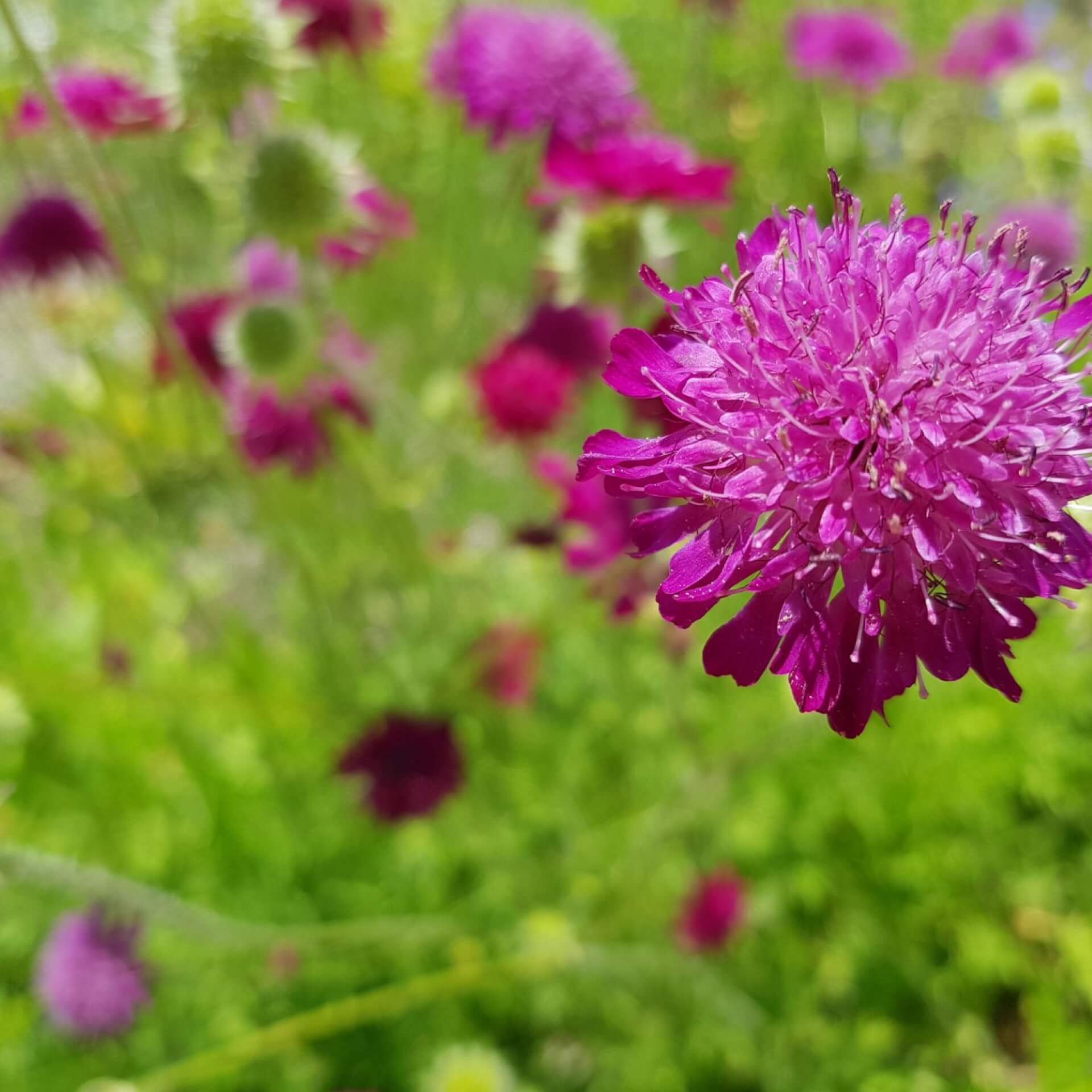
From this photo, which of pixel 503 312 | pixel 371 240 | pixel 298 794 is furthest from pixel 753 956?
pixel 503 312

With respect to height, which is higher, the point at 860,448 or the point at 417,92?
the point at 417,92

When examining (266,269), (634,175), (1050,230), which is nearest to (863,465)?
(634,175)

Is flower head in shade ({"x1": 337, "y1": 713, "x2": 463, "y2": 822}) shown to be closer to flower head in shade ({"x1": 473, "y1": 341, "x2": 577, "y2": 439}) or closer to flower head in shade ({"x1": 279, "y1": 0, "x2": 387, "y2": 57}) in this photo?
flower head in shade ({"x1": 473, "y1": 341, "x2": 577, "y2": 439})

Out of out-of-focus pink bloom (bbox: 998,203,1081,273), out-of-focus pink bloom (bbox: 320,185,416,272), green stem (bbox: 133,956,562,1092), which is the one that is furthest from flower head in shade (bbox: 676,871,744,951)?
out-of-focus pink bloom (bbox: 998,203,1081,273)

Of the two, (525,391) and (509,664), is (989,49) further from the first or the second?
(509,664)

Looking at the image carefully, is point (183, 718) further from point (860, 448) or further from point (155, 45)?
point (860, 448)

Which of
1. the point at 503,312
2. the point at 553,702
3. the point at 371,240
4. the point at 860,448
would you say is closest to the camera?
the point at 860,448

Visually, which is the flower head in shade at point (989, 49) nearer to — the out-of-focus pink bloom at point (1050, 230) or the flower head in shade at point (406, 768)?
the out-of-focus pink bloom at point (1050, 230)
